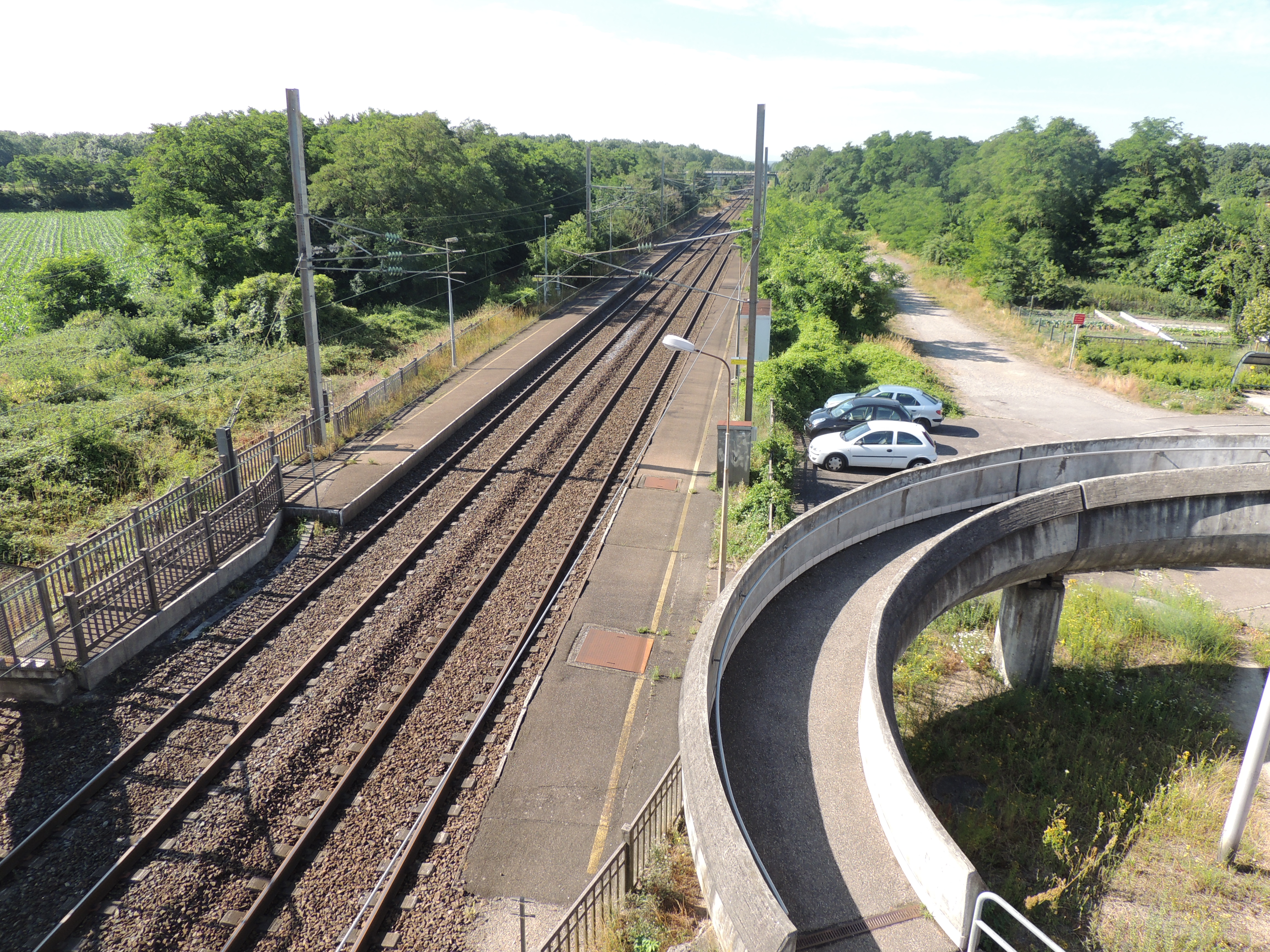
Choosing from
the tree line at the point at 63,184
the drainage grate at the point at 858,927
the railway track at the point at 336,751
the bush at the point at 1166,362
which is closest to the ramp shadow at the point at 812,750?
the drainage grate at the point at 858,927

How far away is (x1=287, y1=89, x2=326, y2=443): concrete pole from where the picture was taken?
20.1 metres

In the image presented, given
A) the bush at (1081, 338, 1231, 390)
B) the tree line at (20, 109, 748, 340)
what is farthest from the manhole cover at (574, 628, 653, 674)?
the bush at (1081, 338, 1231, 390)

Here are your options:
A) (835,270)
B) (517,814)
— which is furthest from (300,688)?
(835,270)

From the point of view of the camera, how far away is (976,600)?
1923 centimetres

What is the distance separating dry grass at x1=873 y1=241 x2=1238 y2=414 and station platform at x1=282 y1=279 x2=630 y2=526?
74.7 ft

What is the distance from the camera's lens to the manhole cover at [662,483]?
822 inches

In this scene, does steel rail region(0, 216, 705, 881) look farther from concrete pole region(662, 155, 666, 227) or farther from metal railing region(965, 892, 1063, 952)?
concrete pole region(662, 155, 666, 227)

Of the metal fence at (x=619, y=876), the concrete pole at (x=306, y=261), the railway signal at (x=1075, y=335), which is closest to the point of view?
the metal fence at (x=619, y=876)

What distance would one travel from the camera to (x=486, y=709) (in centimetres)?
1177

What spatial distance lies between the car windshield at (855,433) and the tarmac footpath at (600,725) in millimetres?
4387

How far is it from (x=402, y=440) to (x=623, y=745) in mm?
14586

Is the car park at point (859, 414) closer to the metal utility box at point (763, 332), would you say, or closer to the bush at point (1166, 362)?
the metal utility box at point (763, 332)

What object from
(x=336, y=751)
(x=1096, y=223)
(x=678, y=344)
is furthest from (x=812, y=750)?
(x=1096, y=223)

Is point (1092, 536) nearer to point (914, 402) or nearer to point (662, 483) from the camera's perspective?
point (662, 483)
